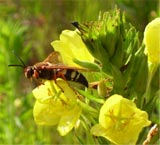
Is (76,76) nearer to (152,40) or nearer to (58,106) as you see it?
(58,106)

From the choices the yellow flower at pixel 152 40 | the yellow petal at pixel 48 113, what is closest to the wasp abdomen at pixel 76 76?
the yellow petal at pixel 48 113

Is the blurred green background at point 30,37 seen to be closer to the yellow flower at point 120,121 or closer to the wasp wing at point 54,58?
the wasp wing at point 54,58

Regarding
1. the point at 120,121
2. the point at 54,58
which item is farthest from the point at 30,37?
the point at 120,121

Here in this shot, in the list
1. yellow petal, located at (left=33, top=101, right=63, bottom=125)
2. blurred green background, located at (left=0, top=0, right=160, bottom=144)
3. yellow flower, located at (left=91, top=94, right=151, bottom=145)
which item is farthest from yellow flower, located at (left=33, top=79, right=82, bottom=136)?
blurred green background, located at (left=0, top=0, right=160, bottom=144)

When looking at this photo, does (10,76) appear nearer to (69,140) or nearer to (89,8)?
(69,140)

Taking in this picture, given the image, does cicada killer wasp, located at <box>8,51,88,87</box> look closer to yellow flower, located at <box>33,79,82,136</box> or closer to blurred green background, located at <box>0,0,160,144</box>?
yellow flower, located at <box>33,79,82,136</box>

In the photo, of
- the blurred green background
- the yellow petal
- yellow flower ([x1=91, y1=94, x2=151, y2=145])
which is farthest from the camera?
the blurred green background
